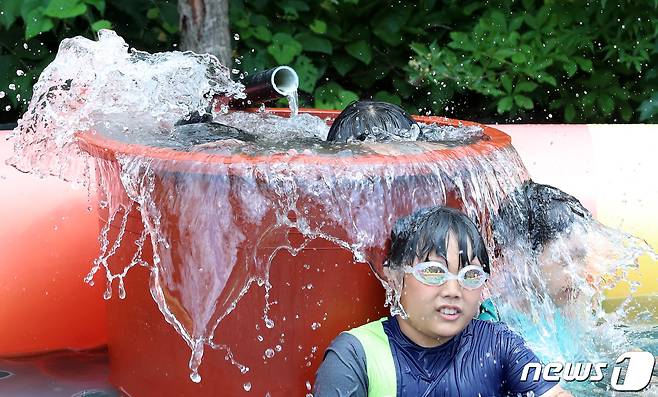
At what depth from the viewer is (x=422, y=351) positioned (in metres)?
1.85

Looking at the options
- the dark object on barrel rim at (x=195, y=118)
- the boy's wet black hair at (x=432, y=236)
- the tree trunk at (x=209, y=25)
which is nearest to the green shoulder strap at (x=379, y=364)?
the boy's wet black hair at (x=432, y=236)

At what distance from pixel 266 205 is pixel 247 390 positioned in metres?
0.38

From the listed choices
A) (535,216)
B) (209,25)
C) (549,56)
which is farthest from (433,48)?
(535,216)

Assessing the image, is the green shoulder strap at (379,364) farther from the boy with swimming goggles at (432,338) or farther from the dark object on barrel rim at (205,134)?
the dark object on barrel rim at (205,134)

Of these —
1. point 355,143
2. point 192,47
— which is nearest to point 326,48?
point 192,47

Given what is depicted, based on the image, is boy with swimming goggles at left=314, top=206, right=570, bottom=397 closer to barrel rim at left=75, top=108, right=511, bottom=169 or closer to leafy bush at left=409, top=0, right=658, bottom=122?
barrel rim at left=75, top=108, right=511, bottom=169

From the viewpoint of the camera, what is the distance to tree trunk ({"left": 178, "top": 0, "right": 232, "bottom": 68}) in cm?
368

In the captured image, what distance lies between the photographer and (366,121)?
84.6 inches

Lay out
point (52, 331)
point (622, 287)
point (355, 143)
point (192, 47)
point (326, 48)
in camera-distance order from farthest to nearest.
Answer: point (326, 48) → point (192, 47) → point (622, 287) → point (52, 331) → point (355, 143)

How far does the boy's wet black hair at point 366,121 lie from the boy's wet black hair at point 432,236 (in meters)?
0.34

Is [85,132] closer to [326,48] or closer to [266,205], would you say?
[266,205]

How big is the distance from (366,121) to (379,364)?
0.58m

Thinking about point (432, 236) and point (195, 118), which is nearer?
point (432, 236)

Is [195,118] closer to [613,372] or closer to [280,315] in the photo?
[280,315]
